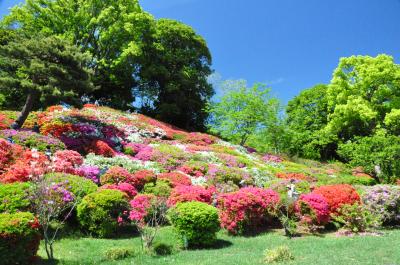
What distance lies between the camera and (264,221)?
12961 millimetres

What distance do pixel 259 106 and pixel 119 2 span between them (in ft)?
55.9

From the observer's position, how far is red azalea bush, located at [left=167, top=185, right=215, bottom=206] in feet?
41.9

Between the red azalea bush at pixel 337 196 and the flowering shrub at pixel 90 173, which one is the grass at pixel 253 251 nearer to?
the red azalea bush at pixel 337 196

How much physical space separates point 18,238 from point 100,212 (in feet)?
10.7

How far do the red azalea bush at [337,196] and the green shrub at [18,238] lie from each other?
9264 millimetres

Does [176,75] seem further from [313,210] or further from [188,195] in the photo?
[313,210]

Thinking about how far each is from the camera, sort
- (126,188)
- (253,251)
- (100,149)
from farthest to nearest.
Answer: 1. (100,149)
2. (126,188)
3. (253,251)

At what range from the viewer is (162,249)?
9836mm

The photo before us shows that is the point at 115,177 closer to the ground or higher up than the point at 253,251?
higher up

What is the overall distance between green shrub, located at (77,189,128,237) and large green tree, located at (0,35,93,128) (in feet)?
36.4

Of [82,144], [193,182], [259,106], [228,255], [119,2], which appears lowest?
[228,255]

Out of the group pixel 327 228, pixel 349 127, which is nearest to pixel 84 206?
pixel 327 228

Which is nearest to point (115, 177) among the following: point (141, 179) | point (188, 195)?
point (141, 179)

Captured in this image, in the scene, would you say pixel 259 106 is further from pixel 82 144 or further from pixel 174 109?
pixel 82 144
